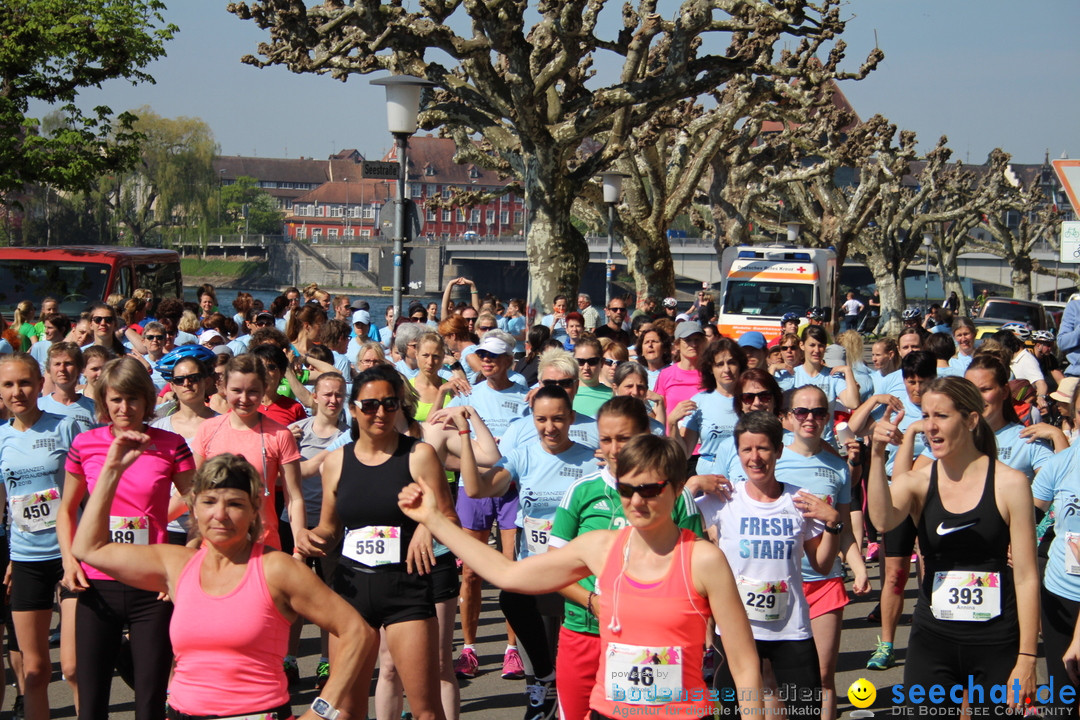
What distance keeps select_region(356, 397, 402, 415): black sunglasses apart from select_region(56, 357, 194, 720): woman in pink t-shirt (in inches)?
28.9

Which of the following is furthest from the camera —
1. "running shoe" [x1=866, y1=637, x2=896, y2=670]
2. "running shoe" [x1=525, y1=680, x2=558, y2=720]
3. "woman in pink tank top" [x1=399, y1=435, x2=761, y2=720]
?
"running shoe" [x1=866, y1=637, x2=896, y2=670]

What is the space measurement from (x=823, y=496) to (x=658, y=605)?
5.60 ft

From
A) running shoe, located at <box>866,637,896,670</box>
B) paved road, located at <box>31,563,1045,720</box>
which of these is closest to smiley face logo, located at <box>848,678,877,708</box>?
paved road, located at <box>31,563,1045,720</box>

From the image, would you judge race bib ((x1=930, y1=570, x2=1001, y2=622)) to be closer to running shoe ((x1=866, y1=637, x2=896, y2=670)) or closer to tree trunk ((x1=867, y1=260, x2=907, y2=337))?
running shoe ((x1=866, y1=637, x2=896, y2=670))

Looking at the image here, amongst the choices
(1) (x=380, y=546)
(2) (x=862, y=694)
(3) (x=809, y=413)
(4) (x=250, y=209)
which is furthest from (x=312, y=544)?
(4) (x=250, y=209)

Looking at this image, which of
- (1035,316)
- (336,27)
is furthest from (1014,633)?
(1035,316)

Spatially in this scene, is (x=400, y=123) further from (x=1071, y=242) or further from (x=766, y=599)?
(x=766, y=599)

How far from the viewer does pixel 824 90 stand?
26.0 metres

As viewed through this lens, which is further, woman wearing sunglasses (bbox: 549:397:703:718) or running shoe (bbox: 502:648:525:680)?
running shoe (bbox: 502:648:525:680)

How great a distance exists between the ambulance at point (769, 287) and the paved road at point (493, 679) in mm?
16179

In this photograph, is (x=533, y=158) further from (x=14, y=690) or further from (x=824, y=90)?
(x=14, y=690)

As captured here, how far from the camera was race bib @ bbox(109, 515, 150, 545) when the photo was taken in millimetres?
4660

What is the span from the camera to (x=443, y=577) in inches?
197

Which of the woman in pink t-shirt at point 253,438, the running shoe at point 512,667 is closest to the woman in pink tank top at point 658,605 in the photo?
the woman in pink t-shirt at point 253,438
